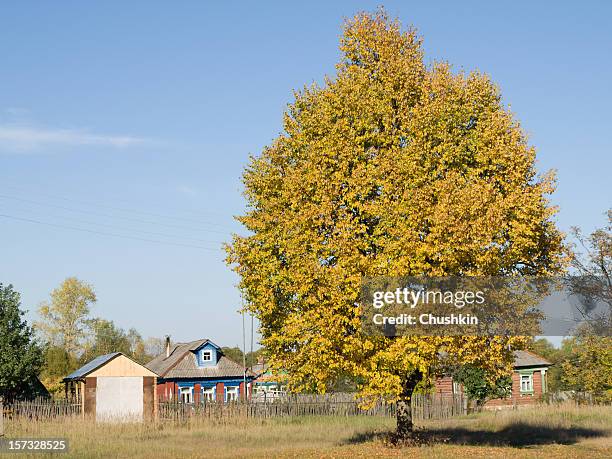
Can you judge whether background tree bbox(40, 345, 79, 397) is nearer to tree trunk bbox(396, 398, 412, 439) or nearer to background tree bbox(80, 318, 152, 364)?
background tree bbox(80, 318, 152, 364)

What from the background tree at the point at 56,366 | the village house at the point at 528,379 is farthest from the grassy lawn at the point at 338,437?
the background tree at the point at 56,366

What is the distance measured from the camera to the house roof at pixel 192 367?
65812 millimetres

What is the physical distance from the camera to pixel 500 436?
108 feet

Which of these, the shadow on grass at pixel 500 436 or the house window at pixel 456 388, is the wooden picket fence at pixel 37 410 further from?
the house window at pixel 456 388

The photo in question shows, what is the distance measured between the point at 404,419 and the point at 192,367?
1646 inches

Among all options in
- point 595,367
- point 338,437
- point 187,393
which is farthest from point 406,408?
point 187,393

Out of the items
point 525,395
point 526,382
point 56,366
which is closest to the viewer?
point 525,395

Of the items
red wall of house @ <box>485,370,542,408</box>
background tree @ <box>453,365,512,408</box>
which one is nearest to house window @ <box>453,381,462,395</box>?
red wall of house @ <box>485,370,542,408</box>

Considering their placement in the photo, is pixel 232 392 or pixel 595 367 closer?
pixel 595 367

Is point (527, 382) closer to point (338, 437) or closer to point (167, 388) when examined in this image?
point (167, 388)

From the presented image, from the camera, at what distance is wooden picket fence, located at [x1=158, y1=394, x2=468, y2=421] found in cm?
4465

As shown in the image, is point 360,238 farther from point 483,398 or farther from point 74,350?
point 74,350

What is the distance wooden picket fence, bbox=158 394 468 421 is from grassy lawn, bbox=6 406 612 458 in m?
1.56

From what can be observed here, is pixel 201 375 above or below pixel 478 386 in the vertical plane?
above
